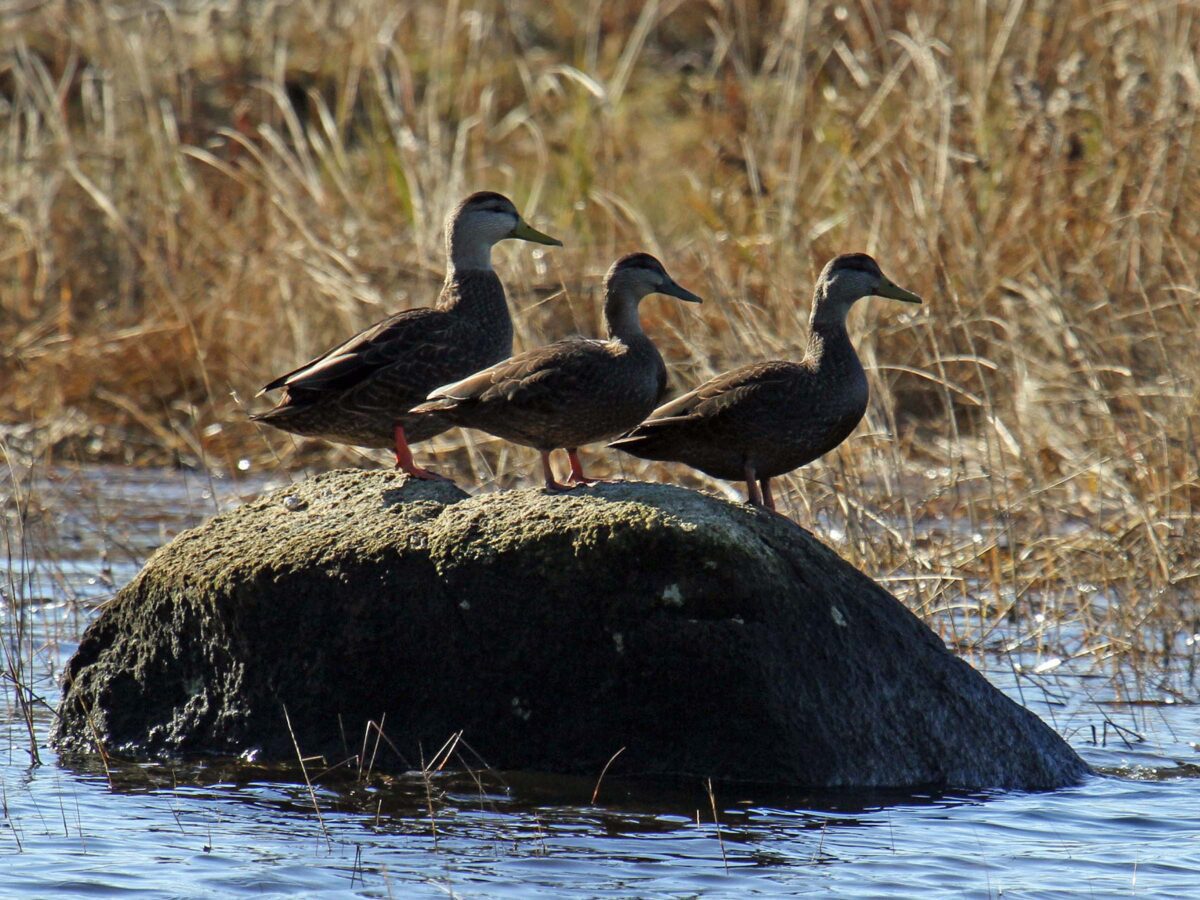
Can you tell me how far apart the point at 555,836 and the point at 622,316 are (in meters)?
1.78

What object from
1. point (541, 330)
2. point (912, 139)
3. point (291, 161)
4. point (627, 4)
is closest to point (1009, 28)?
point (912, 139)

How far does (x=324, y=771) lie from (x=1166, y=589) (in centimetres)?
372

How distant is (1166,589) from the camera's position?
25.3 feet

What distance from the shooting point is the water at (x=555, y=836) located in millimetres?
5047

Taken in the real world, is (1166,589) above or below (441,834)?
above

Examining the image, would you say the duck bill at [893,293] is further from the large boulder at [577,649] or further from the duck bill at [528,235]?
the duck bill at [528,235]

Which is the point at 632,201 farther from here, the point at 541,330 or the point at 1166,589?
the point at 1166,589

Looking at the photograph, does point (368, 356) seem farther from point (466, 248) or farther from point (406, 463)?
point (466, 248)

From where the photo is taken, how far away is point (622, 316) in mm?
6234

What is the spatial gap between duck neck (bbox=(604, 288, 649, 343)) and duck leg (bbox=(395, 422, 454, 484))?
75cm

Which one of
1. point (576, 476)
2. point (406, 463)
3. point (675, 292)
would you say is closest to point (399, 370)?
Answer: point (406, 463)

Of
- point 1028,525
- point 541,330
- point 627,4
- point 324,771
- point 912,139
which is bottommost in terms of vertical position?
point 324,771

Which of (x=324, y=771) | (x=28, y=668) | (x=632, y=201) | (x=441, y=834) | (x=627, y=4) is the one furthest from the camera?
(x=627, y=4)

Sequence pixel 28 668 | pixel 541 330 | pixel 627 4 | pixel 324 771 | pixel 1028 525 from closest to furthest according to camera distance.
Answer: pixel 324 771
pixel 28 668
pixel 1028 525
pixel 541 330
pixel 627 4
